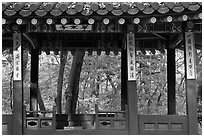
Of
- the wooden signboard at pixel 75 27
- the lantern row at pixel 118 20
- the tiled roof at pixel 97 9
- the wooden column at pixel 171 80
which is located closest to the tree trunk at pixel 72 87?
the wooden column at pixel 171 80

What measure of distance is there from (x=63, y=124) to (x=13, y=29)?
11.8 feet

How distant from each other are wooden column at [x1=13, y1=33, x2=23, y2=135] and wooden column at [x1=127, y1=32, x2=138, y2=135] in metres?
2.03

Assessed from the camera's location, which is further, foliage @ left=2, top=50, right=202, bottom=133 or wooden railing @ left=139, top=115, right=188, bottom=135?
foliage @ left=2, top=50, right=202, bottom=133

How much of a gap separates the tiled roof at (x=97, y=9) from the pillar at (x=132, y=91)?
0.95 m

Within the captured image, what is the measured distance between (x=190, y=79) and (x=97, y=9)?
7.42 feet

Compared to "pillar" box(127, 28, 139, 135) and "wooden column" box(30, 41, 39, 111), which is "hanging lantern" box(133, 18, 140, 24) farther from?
"wooden column" box(30, 41, 39, 111)

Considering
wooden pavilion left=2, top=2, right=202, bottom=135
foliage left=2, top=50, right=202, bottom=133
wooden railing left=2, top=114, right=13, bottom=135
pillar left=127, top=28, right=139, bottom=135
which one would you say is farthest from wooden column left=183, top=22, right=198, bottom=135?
foliage left=2, top=50, right=202, bottom=133

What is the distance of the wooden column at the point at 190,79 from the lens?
19.9 feet

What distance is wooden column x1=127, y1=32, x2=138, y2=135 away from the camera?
20.1 ft

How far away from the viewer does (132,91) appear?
6.19 m

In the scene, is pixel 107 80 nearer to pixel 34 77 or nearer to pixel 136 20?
pixel 34 77

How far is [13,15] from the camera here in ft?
17.9

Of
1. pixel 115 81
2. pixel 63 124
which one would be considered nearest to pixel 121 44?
pixel 63 124

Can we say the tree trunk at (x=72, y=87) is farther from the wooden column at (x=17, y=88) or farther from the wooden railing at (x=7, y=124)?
the wooden railing at (x=7, y=124)
